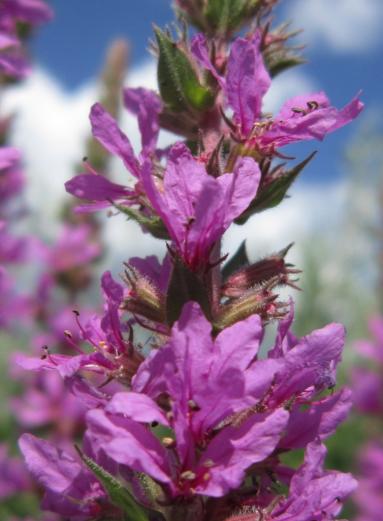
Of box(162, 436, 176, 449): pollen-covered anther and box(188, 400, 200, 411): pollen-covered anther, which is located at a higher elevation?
box(188, 400, 200, 411): pollen-covered anther

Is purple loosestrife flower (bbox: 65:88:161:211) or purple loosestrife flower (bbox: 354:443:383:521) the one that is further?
purple loosestrife flower (bbox: 354:443:383:521)

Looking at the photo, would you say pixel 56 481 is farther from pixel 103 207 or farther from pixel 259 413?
pixel 103 207

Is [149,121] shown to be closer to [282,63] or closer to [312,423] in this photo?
[282,63]

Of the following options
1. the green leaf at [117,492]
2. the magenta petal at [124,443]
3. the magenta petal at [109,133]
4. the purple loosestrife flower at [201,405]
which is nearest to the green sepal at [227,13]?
the magenta petal at [109,133]

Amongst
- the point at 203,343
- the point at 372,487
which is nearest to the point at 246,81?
the point at 203,343

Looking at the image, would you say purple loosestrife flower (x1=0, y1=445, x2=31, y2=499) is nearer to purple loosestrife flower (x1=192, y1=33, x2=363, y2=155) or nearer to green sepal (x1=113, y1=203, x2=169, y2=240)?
green sepal (x1=113, y1=203, x2=169, y2=240)

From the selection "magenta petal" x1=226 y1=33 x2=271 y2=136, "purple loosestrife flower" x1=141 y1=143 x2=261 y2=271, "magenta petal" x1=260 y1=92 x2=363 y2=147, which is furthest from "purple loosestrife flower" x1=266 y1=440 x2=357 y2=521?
"magenta petal" x1=226 y1=33 x2=271 y2=136

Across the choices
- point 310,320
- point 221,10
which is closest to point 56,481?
point 221,10
